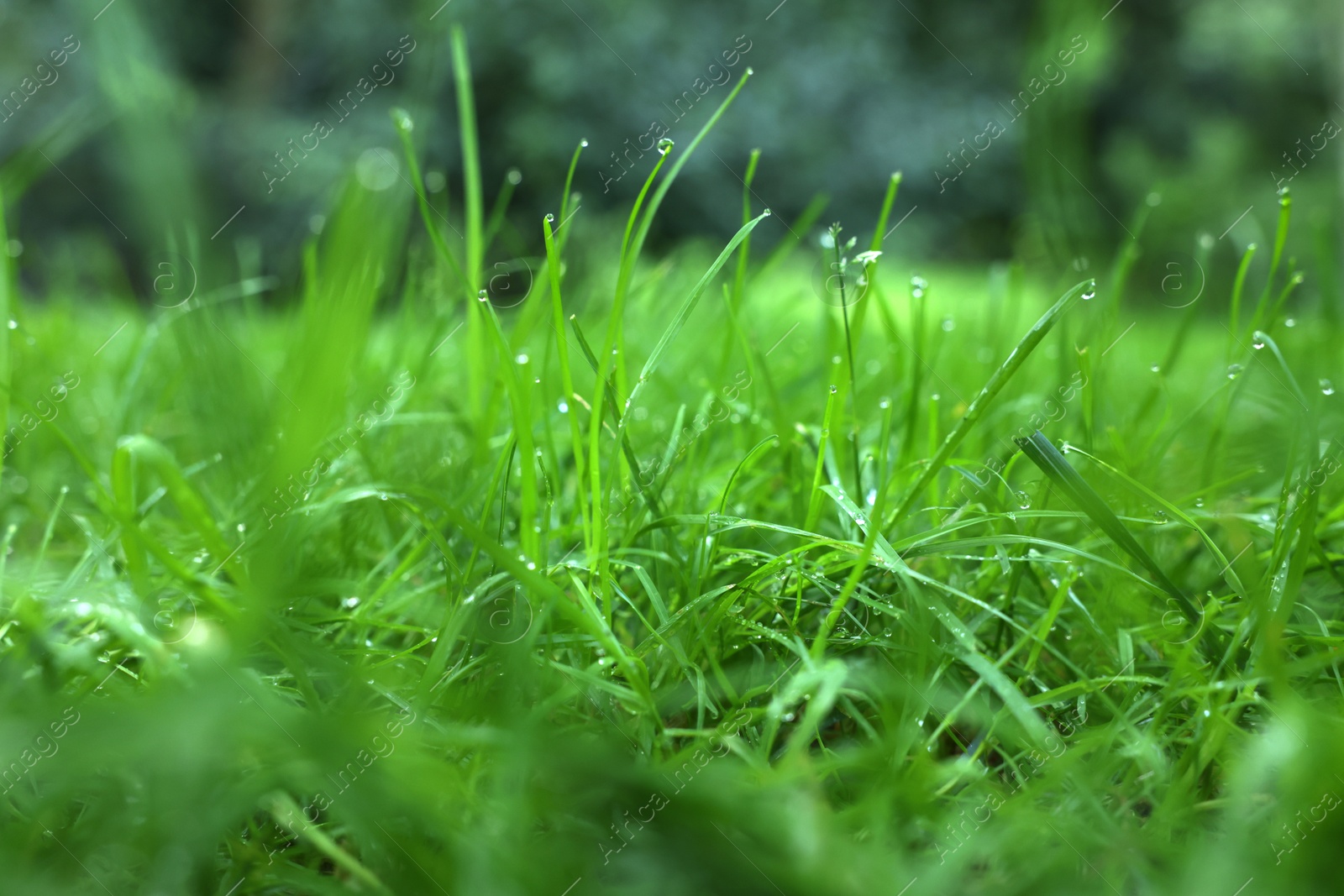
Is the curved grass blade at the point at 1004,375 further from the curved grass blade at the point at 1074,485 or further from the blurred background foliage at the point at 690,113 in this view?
the blurred background foliage at the point at 690,113

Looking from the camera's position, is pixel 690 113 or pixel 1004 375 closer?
pixel 1004 375

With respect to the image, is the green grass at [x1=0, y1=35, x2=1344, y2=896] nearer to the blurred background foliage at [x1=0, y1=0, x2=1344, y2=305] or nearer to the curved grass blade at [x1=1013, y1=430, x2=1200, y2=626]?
the curved grass blade at [x1=1013, y1=430, x2=1200, y2=626]

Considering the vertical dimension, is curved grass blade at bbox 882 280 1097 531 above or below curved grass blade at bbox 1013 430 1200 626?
above

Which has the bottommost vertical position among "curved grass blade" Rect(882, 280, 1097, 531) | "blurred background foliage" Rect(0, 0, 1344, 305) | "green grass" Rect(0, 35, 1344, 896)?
"green grass" Rect(0, 35, 1344, 896)

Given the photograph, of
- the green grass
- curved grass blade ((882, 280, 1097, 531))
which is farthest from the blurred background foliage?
curved grass blade ((882, 280, 1097, 531))

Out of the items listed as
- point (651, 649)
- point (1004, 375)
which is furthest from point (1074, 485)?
point (651, 649)

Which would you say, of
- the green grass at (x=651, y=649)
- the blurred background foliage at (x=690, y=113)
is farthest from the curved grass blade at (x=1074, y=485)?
the blurred background foliage at (x=690, y=113)

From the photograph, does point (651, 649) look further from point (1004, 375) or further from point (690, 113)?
point (690, 113)

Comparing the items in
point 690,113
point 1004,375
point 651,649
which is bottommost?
point 651,649
